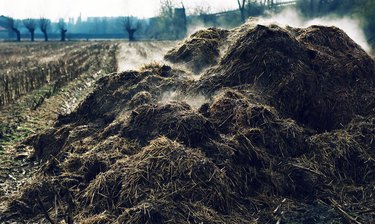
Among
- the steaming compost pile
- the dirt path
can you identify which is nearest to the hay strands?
the steaming compost pile

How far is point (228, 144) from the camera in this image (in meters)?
6.03

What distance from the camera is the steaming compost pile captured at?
516cm

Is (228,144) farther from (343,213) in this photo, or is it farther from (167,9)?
(167,9)

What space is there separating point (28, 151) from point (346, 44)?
764cm

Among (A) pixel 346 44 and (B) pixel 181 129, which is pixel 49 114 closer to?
(B) pixel 181 129

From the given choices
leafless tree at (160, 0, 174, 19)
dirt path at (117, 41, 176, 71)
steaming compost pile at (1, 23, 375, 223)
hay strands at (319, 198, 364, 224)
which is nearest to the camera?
hay strands at (319, 198, 364, 224)

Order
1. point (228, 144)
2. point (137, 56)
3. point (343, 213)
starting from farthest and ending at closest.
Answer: point (137, 56) < point (228, 144) < point (343, 213)

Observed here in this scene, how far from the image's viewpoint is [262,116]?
652cm

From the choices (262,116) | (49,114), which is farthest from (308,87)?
(49,114)

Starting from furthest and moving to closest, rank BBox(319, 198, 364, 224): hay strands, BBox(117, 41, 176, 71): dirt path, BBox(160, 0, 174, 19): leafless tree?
BBox(160, 0, 174, 19): leafless tree
BBox(117, 41, 176, 71): dirt path
BBox(319, 198, 364, 224): hay strands

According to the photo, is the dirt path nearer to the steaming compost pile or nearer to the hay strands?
the steaming compost pile

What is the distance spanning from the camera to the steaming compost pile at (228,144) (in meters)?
5.16

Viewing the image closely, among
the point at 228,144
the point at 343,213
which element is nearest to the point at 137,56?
the point at 228,144

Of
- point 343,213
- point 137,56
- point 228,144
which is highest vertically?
point 137,56
